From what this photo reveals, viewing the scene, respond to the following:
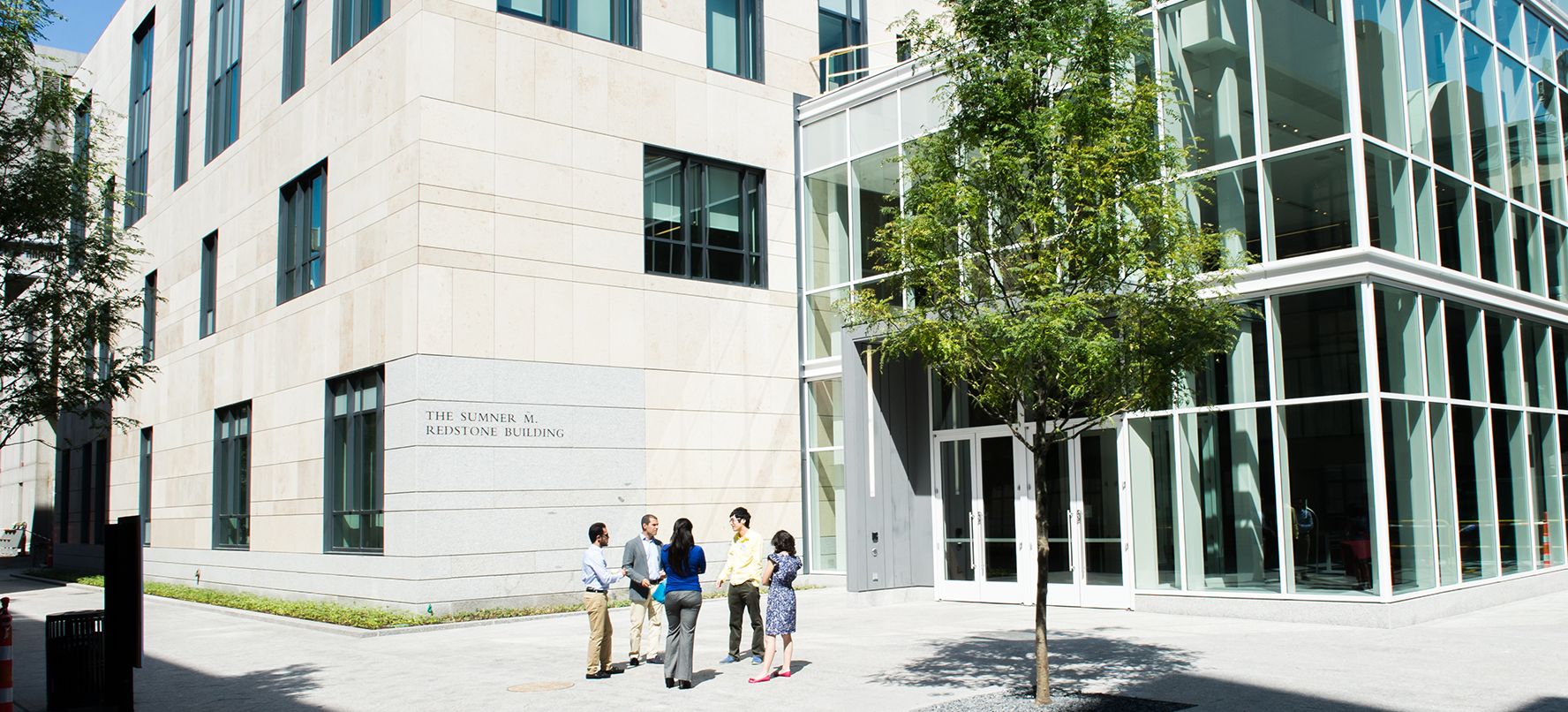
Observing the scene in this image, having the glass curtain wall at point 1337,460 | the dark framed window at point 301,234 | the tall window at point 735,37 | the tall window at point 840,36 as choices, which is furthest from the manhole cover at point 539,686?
the tall window at point 840,36

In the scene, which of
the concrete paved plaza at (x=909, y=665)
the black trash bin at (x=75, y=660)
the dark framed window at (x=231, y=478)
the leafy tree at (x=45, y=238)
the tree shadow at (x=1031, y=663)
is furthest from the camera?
the dark framed window at (x=231, y=478)

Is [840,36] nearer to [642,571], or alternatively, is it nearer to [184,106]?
[642,571]

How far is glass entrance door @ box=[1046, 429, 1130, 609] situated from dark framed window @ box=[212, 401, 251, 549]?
51.4 ft

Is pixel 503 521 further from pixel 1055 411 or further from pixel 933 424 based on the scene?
pixel 1055 411

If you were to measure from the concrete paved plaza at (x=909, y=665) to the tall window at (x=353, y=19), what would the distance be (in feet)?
33.4

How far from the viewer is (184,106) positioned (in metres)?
29.0

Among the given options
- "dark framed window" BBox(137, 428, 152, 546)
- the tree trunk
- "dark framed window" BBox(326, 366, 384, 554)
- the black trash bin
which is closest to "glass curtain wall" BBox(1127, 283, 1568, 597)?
the tree trunk

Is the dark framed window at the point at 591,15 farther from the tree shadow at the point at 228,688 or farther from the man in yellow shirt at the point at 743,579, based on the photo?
the tree shadow at the point at 228,688

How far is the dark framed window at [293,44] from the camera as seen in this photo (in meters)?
23.0

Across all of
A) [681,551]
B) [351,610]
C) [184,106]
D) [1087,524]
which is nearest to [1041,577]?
[681,551]

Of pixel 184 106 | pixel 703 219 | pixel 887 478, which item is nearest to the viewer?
pixel 887 478

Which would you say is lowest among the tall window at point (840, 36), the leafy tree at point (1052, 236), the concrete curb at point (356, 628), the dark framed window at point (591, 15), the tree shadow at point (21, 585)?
the tree shadow at point (21, 585)

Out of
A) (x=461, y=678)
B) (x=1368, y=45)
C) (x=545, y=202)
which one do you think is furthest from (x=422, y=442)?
(x=1368, y=45)

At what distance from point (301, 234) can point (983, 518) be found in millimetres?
13762
